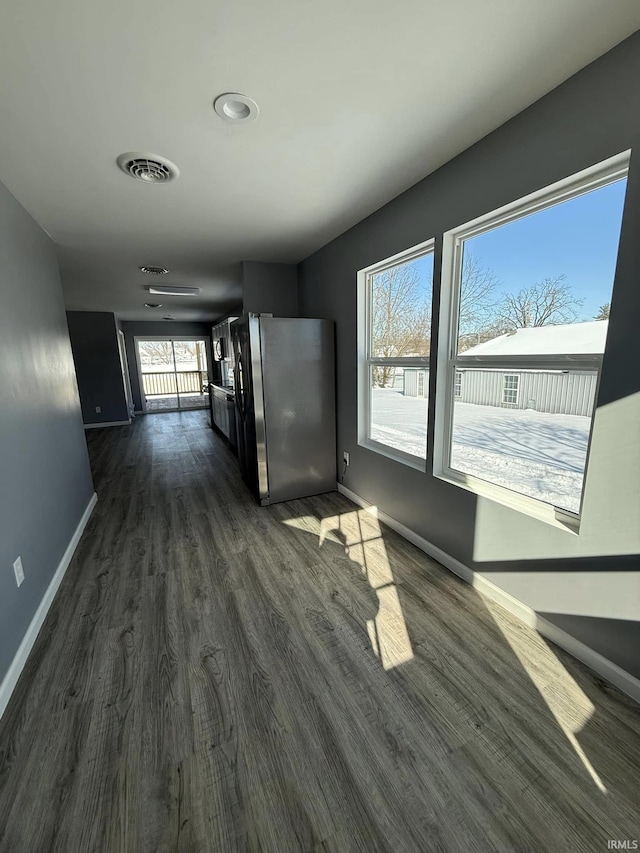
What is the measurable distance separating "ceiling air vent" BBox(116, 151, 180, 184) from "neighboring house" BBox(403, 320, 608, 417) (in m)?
2.05

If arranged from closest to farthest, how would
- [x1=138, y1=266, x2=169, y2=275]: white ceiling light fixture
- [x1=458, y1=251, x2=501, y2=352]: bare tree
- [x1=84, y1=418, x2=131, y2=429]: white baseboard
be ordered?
[x1=458, y1=251, x2=501, y2=352]: bare tree
[x1=138, y1=266, x2=169, y2=275]: white ceiling light fixture
[x1=84, y1=418, x2=131, y2=429]: white baseboard

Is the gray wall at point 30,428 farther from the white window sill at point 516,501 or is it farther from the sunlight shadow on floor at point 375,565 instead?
the white window sill at point 516,501

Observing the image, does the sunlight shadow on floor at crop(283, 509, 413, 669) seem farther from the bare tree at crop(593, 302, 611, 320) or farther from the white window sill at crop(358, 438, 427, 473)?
the bare tree at crop(593, 302, 611, 320)

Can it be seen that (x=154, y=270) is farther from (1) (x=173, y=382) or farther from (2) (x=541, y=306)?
(1) (x=173, y=382)

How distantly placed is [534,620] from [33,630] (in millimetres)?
2599

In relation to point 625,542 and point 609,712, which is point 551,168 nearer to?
point 625,542

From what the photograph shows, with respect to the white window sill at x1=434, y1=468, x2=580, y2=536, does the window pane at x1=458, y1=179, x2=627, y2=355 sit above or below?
above

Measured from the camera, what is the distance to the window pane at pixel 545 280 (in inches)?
56.5

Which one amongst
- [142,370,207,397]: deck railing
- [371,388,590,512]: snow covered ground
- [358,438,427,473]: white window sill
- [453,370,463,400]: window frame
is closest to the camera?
[371,388,590,512]: snow covered ground

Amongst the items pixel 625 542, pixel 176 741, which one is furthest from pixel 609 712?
pixel 176 741

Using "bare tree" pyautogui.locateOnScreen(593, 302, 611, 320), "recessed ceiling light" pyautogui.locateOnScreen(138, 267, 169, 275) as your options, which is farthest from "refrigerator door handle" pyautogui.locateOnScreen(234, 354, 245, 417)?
"bare tree" pyautogui.locateOnScreen(593, 302, 611, 320)

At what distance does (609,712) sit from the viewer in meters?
1.32

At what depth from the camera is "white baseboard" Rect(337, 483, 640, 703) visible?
1.40 meters

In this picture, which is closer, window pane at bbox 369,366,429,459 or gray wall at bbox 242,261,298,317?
window pane at bbox 369,366,429,459
